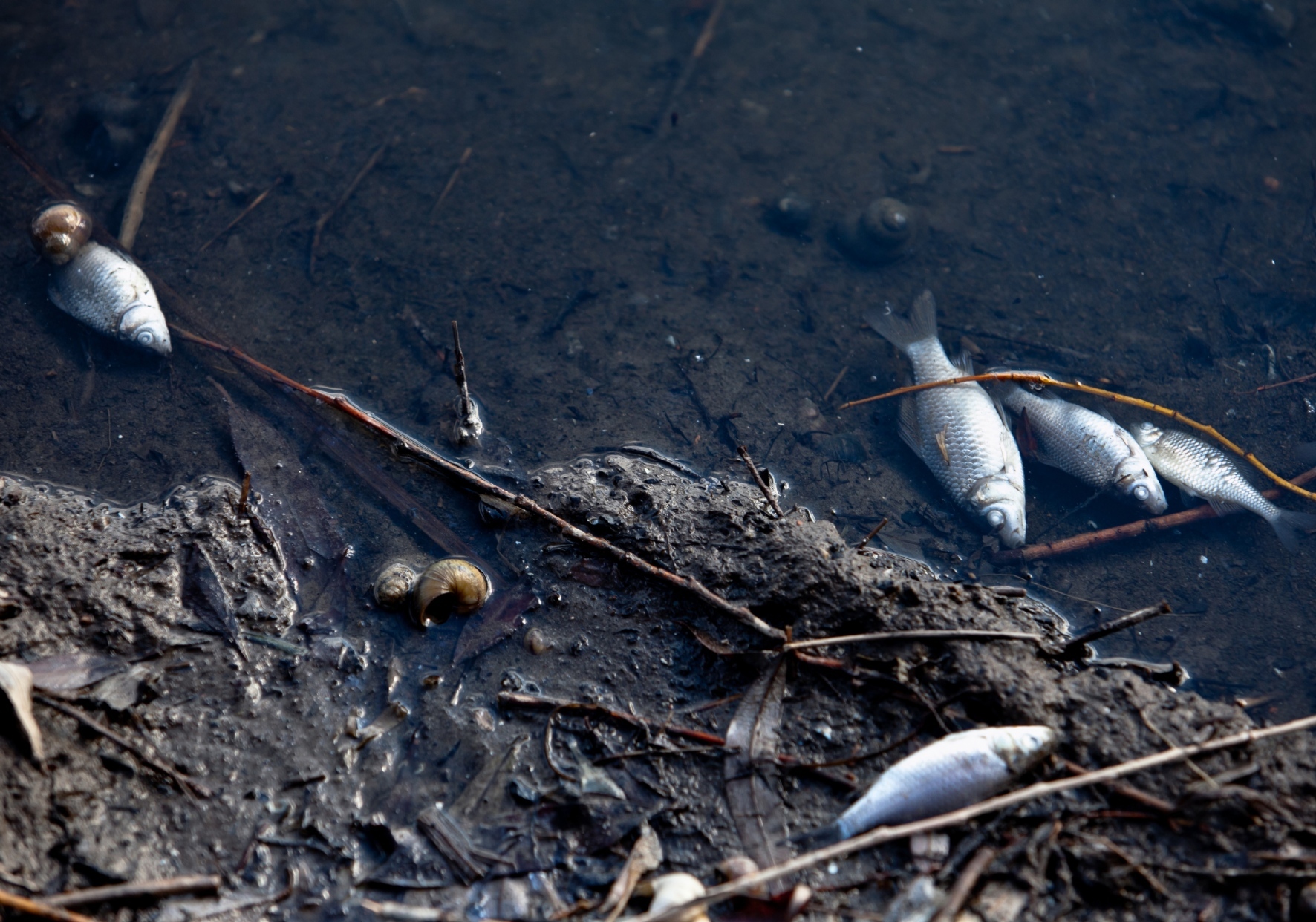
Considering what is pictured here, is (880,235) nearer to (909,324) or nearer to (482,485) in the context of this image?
(909,324)

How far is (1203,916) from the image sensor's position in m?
1.97

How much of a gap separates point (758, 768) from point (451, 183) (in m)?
4.66

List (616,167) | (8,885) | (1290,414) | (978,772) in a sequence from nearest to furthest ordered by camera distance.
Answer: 1. (8,885)
2. (978,772)
3. (1290,414)
4. (616,167)

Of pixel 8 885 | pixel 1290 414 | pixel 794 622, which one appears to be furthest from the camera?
pixel 1290 414

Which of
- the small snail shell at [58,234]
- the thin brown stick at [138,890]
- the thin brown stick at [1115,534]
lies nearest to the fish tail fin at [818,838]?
the thin brown stick at [138,890]

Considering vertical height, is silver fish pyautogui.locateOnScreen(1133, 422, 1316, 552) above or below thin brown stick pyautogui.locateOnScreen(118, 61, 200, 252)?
below

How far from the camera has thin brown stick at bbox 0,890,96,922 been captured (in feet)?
5.89

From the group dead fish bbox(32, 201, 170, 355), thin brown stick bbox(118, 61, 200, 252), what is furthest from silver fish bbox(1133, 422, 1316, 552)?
thin brown stick bbox(118, 61, 200, 252)

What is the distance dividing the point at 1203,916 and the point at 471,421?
3.45 meters

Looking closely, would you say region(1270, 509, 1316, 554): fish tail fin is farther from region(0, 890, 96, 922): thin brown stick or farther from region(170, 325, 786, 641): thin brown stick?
region(0, 890, 96, 922): thin brown stick

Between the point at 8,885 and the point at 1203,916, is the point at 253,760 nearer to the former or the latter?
the point at 8,885

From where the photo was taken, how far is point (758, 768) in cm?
238

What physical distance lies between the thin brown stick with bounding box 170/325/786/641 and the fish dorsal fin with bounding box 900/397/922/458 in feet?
6.95

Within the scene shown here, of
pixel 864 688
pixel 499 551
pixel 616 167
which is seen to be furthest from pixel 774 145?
pixel 864 688
